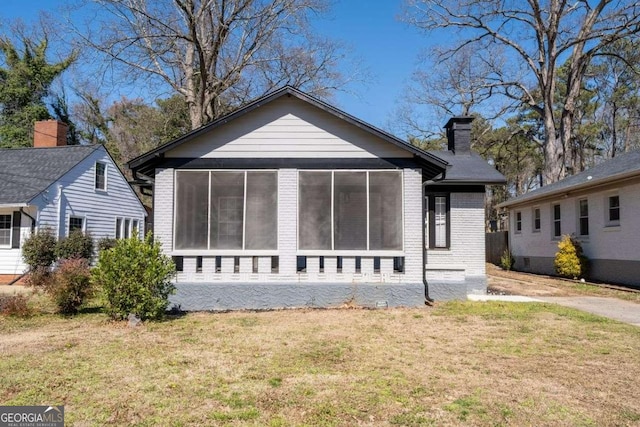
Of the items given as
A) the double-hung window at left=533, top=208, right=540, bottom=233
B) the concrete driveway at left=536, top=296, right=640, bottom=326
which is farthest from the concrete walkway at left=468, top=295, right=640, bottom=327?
the double-hung window at left=533, top=208, right=540, bottom=233

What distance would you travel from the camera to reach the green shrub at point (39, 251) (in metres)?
14.8

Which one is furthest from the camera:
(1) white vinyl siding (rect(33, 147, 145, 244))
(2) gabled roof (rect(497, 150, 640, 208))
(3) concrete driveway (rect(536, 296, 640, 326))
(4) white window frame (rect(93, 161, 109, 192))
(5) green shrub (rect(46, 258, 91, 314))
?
(4) white window frame (rect(93, 161, 109, 192))

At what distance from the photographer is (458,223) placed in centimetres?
1119

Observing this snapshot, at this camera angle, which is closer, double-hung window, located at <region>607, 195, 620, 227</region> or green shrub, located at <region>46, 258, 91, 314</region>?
green shrub, located at <region>46, 258, 91, 314</region>

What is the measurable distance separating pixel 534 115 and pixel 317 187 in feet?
96.7

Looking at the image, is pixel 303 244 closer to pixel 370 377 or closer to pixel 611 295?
pixel 370 377

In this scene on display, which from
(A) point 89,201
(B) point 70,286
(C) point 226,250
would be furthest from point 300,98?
(A) point 89,201

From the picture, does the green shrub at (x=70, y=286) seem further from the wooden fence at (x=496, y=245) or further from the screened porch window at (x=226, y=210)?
the wooden fence at (x=496, y=245)

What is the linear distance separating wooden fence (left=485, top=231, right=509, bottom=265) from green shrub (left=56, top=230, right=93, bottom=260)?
19.5m

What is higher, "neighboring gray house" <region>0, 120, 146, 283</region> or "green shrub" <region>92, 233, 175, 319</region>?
"neighboring gray house" <region>0, 120, 146, 283</region>

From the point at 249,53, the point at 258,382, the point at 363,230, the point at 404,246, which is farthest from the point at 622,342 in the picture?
the point at 249,53

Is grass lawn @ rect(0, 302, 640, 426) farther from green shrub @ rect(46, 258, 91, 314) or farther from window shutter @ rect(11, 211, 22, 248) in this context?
window shutter @ rect(11, 211, 22, 248)

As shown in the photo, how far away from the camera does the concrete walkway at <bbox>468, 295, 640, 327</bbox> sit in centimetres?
851

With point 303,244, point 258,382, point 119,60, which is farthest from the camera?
point 119,60
